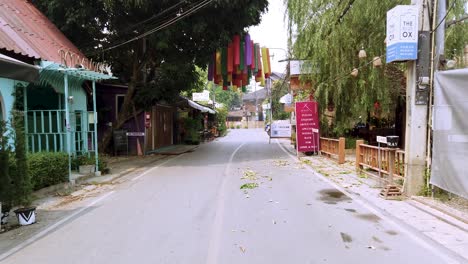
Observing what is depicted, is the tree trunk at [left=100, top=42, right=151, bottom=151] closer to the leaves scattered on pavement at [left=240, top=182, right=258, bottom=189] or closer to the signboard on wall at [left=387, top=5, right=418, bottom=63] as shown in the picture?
the leaves scattered on pavement at [left=240, top=182, right=258, bottom=189]

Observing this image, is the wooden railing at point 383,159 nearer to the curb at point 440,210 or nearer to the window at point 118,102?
the curb at point 440,210

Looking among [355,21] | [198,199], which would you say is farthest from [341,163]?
[198,199]

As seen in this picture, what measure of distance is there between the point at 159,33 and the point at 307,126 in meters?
7.50

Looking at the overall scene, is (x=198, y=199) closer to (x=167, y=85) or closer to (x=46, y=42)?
(x=46, y=42)

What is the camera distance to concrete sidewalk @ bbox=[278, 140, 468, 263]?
18.8 ft

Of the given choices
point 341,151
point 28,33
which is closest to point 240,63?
point 341,151

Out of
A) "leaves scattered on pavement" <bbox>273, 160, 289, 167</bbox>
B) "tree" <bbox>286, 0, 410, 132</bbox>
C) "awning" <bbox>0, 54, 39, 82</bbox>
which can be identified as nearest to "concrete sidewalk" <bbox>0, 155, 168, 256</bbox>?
"awning" <bbox>0, 54, 39, 82</bbox>

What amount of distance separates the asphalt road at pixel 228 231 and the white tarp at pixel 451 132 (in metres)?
1.39

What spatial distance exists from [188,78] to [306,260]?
14.1 metres

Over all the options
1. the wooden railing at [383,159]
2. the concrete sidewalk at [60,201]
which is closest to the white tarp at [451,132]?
the wooden railing at [383,159]

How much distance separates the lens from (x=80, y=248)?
5586 mm

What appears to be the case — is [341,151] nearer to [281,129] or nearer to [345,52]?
[345,52]

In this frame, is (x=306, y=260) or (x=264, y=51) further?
(x=264, y=51)

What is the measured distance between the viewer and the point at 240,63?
1995 centimetres
